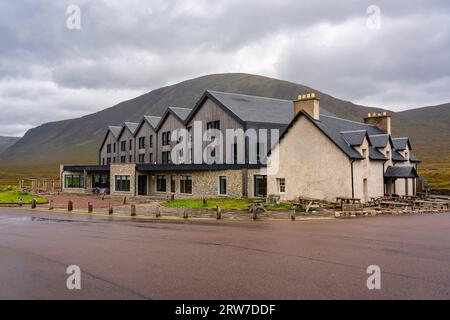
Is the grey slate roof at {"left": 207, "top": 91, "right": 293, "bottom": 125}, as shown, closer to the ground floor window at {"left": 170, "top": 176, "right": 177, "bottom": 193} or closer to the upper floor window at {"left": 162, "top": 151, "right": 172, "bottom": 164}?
the ground floor window at {"left": 170, "top": 176, "right": 177, "bottom": 193}

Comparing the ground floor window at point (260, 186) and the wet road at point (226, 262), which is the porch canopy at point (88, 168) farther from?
the wet road at point (226, 262)

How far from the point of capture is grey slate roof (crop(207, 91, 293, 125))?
42625 millimetres

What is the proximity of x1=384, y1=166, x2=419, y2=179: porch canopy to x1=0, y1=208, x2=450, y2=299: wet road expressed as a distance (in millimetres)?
15212

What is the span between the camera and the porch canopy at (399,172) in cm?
3284

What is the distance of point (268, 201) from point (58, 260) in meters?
22.2

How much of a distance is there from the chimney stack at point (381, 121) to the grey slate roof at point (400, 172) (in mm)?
8366

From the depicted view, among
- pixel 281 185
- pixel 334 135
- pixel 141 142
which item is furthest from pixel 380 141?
pixel 141 142

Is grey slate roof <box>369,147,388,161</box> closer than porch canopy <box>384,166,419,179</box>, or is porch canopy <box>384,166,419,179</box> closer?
grey slate roof <box>369,147,388,161</box>

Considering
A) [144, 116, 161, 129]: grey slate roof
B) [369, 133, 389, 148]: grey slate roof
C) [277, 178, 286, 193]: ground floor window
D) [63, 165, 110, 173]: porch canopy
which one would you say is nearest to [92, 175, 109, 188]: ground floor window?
[63, 165, 110, 173]: porch canopy

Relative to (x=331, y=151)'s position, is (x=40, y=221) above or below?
below

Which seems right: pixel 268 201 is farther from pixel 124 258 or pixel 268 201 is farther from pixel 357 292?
pixel 357 292
